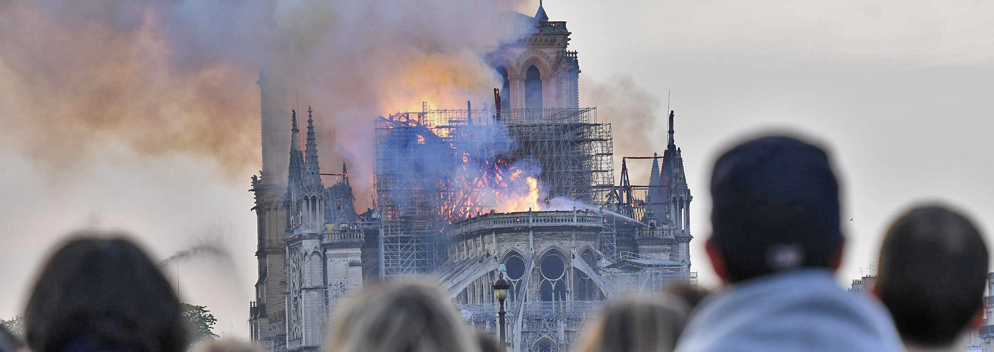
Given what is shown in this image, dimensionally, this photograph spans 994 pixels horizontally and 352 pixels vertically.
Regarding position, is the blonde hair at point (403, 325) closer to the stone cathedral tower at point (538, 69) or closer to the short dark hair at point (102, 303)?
the short dark hair at point (102, 303)

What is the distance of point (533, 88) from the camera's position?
305ft

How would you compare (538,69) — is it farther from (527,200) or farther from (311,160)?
(311,160)

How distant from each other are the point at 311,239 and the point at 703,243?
257 ft

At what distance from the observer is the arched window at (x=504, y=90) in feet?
302

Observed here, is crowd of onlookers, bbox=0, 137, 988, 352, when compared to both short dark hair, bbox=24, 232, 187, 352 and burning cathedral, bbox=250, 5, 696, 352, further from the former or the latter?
burning cathedral, bbox=250, 5, 696, 352

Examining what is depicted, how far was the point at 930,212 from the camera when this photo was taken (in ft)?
26.5

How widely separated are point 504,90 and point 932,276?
85.3 m

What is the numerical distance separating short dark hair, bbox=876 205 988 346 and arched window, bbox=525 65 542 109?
3313 inches

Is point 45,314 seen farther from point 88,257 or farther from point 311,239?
point 311,239

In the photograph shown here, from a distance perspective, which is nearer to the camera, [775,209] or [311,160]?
[775,209]

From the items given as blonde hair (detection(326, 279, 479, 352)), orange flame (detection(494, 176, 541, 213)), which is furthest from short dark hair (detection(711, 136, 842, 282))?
orange flame (detection(494, 176, 541, 213))

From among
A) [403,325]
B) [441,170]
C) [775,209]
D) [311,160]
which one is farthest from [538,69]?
[775,209]

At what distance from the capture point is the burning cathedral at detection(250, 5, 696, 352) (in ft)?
259

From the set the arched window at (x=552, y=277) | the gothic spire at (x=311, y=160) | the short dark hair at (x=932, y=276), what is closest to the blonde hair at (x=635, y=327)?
the short dark hair at (x=932, y=276)
